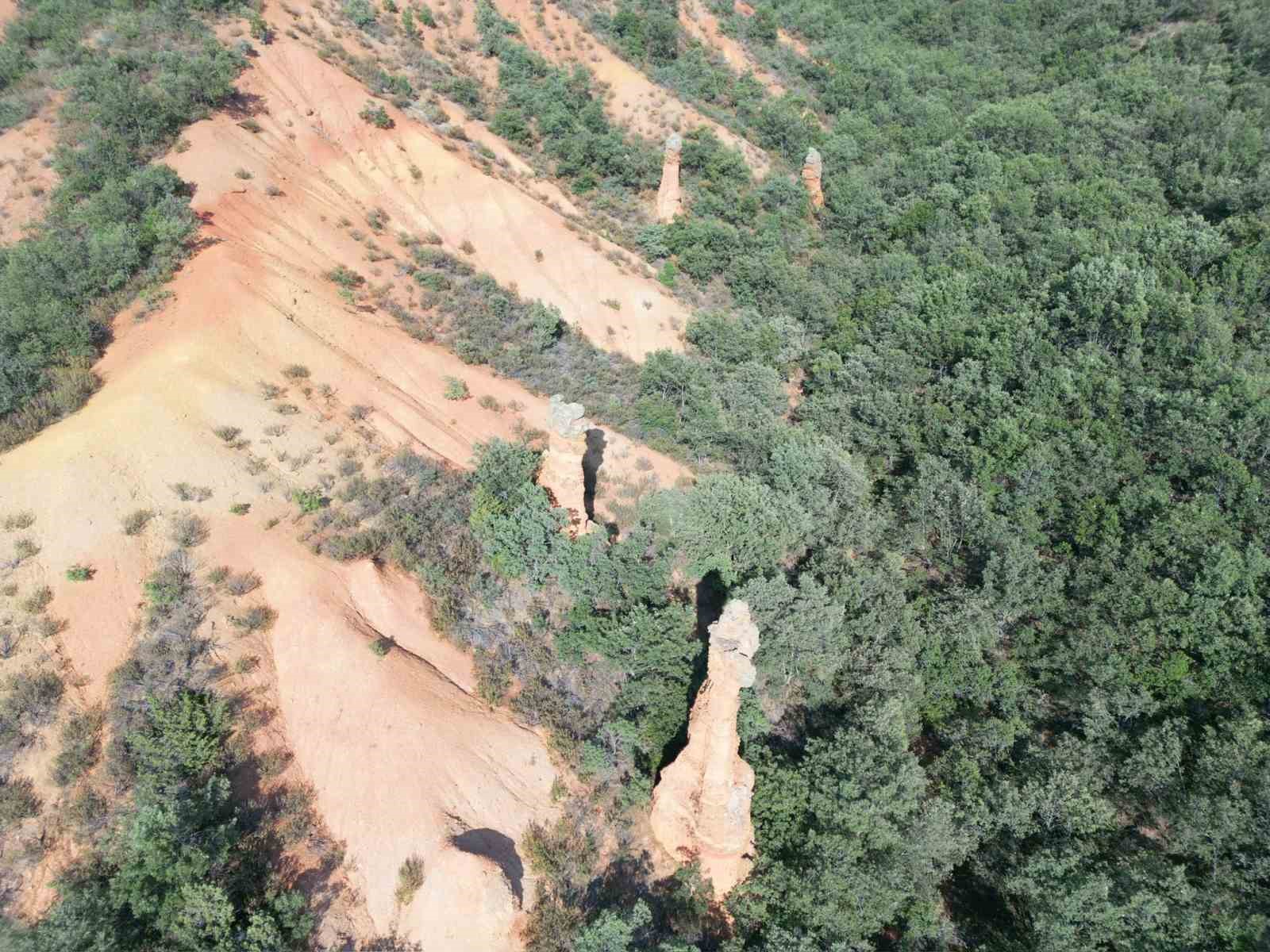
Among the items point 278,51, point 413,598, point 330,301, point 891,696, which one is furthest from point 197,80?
point 891,696

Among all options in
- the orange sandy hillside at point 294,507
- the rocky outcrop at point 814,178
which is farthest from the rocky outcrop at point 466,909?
the rocky outcrop at point 814,178

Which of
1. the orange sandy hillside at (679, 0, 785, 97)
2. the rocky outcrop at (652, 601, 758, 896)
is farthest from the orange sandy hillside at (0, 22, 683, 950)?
the orange sandy hillside at (679, 0, 785, 97)

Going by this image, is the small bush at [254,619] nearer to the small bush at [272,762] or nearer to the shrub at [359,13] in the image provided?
the small bush at [272,762]

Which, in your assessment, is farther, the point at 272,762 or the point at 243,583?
the point at 243,583

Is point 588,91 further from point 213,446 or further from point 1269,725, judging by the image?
point 1269,725

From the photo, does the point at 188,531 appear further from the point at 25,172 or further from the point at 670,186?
the point at 670,186

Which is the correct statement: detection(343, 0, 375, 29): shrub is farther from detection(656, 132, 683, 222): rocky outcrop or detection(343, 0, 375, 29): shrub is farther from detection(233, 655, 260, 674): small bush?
detection(233, 655, 260, 674): small bush

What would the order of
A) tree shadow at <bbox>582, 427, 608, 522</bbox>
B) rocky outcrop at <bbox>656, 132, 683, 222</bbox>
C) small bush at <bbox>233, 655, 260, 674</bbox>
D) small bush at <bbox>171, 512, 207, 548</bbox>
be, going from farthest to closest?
1. rocky outcrop at <bbox>656, 132, 683, 222</bbox>
2. tree shadow at <bbox>582, 427, 608, 522</bbox>
3. small bush at <bbox>171, 512, 207, 548</bbox>
4. small bush at <bbox>233, 655, 260, 674</bbox>

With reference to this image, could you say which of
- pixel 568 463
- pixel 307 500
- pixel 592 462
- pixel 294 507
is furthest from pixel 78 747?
pixel 592 462
